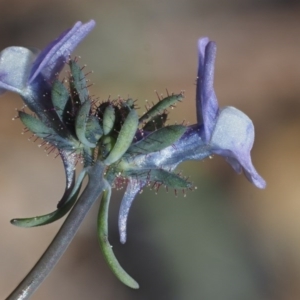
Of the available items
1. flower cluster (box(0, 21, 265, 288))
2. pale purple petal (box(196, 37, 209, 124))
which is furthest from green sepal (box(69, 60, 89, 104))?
pale purple petal (box(196, 37, 209, 124))

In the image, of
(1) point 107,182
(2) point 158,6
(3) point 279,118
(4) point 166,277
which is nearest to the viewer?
(1) point 107,182

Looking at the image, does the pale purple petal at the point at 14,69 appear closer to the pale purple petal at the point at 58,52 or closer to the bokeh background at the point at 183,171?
the pale purple petal at the point at 58,52

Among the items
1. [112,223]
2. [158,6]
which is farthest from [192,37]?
[112,223]

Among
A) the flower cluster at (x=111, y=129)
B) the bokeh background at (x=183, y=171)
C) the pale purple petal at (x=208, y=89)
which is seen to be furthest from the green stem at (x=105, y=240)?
the bokeh background at (x=183, y=171)

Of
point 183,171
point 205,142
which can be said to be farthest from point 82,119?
point 183,171

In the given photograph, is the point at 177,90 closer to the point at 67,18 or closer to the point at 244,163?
the point at 67,18

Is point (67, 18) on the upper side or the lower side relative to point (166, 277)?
upper

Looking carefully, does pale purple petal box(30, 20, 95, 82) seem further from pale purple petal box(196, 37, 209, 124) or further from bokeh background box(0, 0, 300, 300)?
bokeh background box(0, 0, 300, 300)

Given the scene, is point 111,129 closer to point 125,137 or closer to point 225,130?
point 125,137
